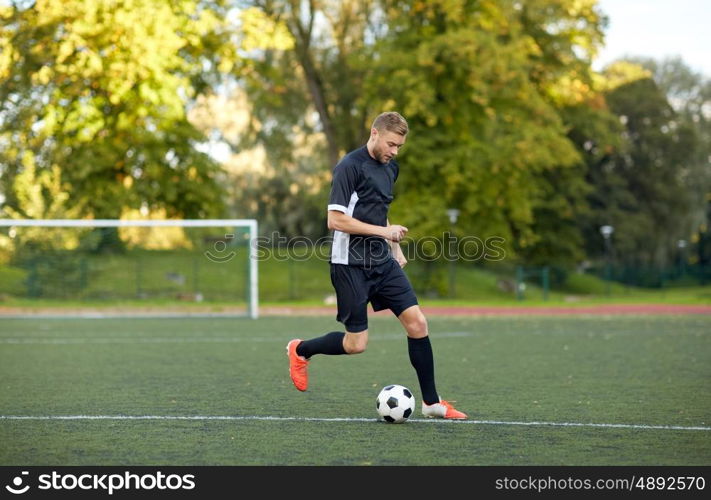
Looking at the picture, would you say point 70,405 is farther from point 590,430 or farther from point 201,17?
point 201,17

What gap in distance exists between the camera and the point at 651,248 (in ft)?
199

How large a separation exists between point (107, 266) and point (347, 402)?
23558mm

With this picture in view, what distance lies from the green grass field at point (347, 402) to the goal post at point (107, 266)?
40.1 ft

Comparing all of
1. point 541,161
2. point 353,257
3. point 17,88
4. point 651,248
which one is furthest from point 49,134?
point 651,248

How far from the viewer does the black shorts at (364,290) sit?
290 inches

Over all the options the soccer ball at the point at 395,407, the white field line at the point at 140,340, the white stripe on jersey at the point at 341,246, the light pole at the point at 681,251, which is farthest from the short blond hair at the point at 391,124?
the light pole at the point at 681,251

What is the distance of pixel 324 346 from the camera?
7.77 meters

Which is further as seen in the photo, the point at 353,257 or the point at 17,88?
the point at 17,88

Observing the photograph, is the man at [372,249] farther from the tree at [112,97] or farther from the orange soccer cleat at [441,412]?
the tree at [112,97]

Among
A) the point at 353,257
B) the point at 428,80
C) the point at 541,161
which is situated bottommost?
the point at 353,257

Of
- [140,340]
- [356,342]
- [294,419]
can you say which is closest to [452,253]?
[140,340]
